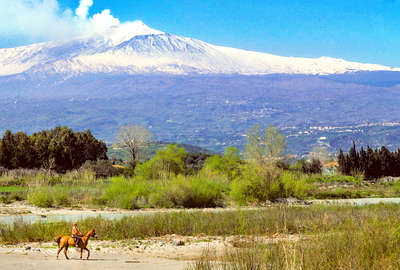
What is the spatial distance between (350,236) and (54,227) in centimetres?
1010

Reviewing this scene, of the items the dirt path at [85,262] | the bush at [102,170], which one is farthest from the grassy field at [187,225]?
the bush at [102,170]

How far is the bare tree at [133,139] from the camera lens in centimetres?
7269

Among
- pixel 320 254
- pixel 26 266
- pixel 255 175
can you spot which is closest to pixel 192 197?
pixel 255 175

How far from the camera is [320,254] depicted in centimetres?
920

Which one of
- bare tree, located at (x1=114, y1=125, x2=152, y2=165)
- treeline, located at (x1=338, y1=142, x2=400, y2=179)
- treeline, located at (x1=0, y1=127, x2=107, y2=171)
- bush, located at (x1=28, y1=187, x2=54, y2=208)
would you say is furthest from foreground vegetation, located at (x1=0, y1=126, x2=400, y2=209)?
bare tree, located at (x1=114, y1=125, x2=152, y2=165)

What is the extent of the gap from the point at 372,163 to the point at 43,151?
34.0 meters

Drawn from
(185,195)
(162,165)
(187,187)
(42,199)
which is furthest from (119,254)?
(162,165)

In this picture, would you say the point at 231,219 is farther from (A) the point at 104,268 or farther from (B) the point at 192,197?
(B) the point at 192,197

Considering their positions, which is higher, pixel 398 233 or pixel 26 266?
pixel 398 233

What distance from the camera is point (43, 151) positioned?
53219mm

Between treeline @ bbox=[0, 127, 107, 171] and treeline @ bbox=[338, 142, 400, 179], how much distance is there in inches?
1132

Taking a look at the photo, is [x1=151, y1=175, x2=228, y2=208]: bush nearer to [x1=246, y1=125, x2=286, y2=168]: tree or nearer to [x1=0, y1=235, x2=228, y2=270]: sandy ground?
[x1=246, y1=125, x2=286, y2=168]: tree

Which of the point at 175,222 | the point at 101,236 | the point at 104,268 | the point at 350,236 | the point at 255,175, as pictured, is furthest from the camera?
the point at 255,175

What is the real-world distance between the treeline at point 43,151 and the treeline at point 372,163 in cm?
2874
